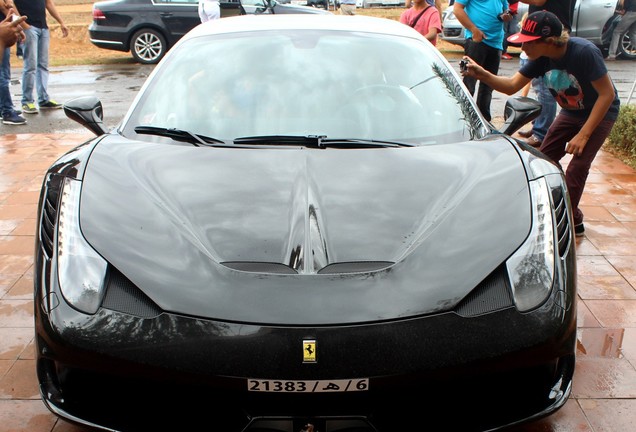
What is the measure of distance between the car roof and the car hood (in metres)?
1.05

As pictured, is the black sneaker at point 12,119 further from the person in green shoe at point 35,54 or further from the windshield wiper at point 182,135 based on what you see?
the windshield wiper at point 182,135

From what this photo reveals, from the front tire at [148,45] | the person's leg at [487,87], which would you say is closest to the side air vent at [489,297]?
the person's leg at [487,87]

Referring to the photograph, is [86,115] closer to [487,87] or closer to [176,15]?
[487,87]

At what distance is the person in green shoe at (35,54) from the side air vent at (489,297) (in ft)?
23.2

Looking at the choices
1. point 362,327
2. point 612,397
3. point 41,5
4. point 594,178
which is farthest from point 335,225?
point 41,5

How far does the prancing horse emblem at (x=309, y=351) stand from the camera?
5.89ft

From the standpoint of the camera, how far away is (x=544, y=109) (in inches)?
248

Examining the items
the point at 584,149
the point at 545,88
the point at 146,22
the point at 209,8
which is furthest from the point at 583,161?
the point at 146,22

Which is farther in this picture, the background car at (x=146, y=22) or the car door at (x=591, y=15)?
the car door at (x=591, y=15)

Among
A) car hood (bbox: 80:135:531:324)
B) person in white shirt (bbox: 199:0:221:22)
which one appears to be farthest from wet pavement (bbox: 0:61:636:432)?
person in white shirt (bbox: 199:0:221:22)

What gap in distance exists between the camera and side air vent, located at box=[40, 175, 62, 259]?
2209 mm

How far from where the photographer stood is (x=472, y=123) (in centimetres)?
298

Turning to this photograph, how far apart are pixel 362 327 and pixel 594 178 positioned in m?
4.37

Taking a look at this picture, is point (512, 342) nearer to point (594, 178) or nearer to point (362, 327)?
point (362, 327)
